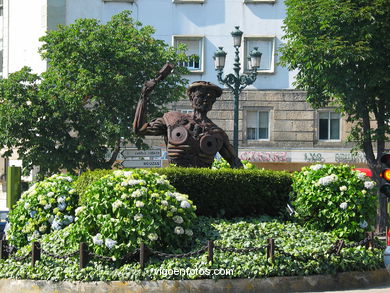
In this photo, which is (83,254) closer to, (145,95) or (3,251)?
(3,251)

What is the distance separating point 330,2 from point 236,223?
13.9 meters

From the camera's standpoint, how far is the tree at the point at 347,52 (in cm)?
2550

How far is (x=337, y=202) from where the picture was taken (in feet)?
45.5

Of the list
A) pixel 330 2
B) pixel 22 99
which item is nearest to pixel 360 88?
pixel 330 2

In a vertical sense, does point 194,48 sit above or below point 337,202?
above

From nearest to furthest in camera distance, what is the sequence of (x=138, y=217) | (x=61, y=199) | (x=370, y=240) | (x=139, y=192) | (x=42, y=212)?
(x=138, y=217), (x=139, y=192), (x=370, y=240), (x=61, y=199), (x=42, y=212)

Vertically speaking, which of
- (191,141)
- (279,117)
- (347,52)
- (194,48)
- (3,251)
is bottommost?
(3,251)

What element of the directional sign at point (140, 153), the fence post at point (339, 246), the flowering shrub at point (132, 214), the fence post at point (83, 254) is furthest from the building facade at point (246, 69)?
the fence post at point (83, 254)

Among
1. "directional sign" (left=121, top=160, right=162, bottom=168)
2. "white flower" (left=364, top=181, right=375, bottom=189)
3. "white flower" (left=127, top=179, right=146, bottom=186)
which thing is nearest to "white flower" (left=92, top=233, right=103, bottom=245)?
"white flower" (left=127, top=179, right=146, bottom=186)

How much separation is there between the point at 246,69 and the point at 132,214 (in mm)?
25386

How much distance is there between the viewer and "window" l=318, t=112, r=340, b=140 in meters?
37.2

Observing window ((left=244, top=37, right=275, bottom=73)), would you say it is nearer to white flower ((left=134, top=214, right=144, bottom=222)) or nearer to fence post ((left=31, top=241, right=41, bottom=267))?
fence post ((left=31, top=241, right=41, bottom=267))

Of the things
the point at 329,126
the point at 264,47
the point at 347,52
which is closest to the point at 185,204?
the point at 347,52

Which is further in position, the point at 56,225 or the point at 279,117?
the point at 279,117
